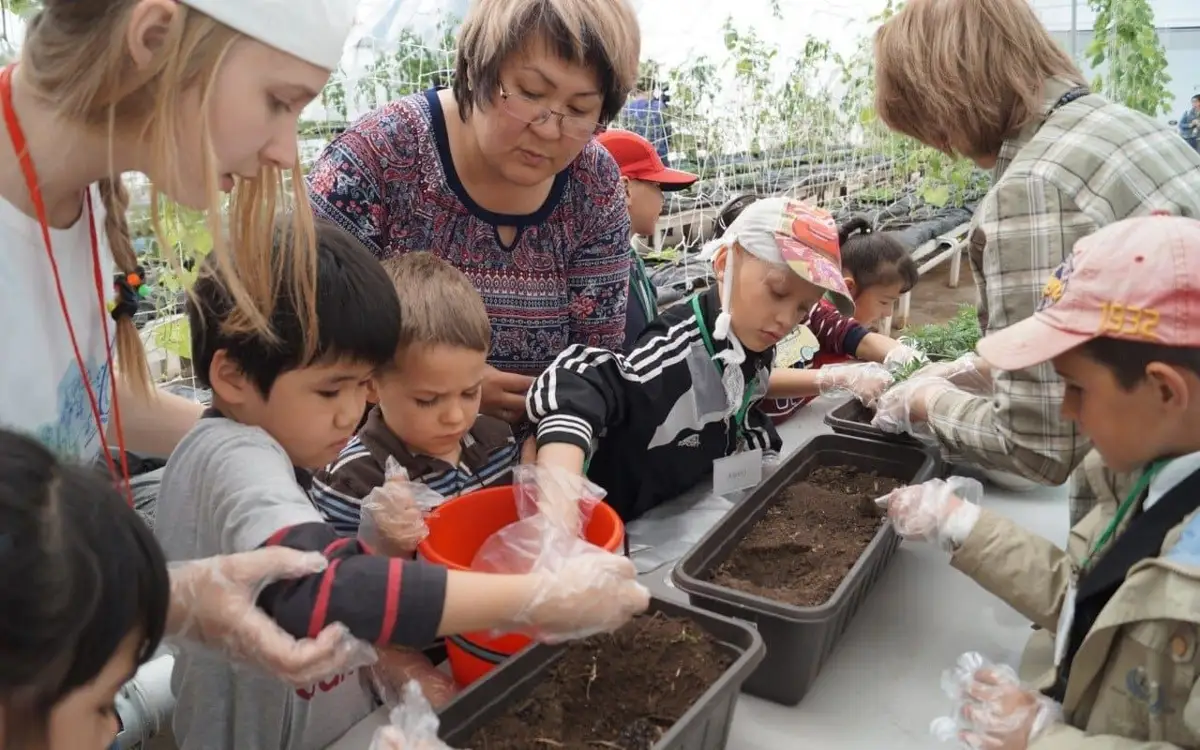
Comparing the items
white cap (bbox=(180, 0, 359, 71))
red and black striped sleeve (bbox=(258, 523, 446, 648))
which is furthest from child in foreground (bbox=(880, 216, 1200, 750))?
white cap (bbox=(180, 0, 359, 71))

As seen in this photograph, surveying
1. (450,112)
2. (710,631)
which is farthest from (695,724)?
(450,112)

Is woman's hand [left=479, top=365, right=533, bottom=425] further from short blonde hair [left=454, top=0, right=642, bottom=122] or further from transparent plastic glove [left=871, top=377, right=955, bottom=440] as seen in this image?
transparent plastic glove [left=871, top=377, right=955, bottom=440]

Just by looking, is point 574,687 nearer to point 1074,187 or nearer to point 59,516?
point 59,516

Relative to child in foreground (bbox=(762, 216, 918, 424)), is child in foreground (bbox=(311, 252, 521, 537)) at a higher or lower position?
higher

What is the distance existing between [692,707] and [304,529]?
46 centimetres

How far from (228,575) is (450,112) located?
1139 millimetres

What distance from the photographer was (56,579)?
1.97ft

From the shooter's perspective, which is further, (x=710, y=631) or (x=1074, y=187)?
(x=1074, y=187)

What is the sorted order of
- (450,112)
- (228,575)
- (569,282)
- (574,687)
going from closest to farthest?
(228,575) < (574,687) < (450,112) < (569,282)

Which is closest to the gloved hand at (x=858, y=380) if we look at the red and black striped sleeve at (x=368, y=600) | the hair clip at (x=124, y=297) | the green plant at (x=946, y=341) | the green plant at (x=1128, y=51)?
the green plant at (x=946, y=341)

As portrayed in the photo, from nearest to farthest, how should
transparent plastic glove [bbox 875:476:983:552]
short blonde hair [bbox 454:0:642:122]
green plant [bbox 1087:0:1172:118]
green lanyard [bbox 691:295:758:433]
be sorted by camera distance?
transparent plastic glove [bbox 875:476:983:552] → short blonde hair [bbox 454:0:642:122] → green lanyard [bbox 691:295:758:433] → green plant [bbox 1087:0:1172:118]

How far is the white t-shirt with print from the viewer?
928 millimetres

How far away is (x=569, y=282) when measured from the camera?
6.12ft

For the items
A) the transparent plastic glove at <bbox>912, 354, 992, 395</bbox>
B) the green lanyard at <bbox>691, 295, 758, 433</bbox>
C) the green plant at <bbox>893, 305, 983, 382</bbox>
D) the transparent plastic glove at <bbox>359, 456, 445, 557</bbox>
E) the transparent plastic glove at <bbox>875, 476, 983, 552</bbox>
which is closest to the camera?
the transparent plastic glove at <bbox>359, 456, 445, 557</bbox>
